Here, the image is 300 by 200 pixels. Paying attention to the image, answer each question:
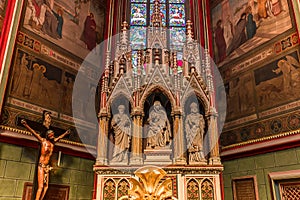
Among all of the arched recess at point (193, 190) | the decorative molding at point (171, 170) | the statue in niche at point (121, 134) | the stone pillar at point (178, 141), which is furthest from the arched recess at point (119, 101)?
the arched recess at point (193, 190)

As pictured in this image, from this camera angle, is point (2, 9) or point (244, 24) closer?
point (2, 9)

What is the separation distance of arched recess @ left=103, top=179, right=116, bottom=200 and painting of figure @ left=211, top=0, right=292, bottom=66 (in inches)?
206

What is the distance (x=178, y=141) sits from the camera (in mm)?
6547

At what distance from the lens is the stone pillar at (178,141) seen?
6344mm

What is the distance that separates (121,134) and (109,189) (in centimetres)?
129

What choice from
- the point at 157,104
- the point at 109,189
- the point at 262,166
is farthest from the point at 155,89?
the point at 262,166

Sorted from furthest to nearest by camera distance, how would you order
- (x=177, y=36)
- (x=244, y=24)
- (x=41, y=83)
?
(x=177, y=36) < (x=244, y=24) < (x=41, y=83)

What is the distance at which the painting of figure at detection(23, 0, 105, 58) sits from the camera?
7500 mm

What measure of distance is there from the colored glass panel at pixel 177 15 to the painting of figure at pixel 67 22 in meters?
2.56

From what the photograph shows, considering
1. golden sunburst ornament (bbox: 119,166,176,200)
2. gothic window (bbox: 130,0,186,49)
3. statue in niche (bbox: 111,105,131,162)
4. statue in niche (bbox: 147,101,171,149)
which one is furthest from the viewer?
gothic window (bbox: 130,0,186,49)

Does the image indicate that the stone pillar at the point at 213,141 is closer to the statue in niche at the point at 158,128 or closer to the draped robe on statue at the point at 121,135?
the statue in niche at the point at 158,128

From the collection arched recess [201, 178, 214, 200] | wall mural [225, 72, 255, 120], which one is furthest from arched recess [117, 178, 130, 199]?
wall mural [225, 72, 255, 120]

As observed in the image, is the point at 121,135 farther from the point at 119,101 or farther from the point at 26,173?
the point at 26,173

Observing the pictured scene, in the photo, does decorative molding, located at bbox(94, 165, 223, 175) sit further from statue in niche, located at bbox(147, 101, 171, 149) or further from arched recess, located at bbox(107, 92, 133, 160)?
statue in niche, located at bbox(147, 101, 171, 149)
